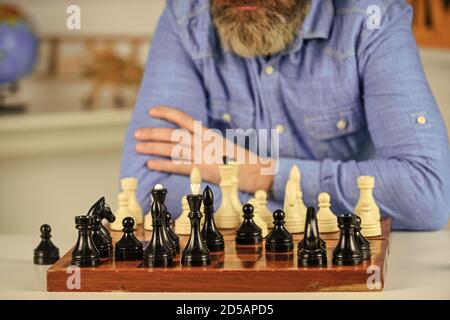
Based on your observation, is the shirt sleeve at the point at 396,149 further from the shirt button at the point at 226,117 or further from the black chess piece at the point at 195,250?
the black chess piece at the point at 195,250

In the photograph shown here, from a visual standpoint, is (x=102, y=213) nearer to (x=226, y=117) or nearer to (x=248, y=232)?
(x=248, y=232)

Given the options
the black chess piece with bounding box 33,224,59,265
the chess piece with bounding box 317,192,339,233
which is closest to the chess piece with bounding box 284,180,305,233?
the chess piece with bounding box 317,192,339,233

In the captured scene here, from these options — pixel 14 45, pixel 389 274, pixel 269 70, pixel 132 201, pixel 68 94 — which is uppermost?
pixel 14 45

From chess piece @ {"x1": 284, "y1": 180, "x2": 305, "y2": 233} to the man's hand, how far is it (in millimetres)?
260

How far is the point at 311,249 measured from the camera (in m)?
1.30

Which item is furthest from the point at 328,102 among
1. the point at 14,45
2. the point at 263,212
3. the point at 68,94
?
the point at 68,94

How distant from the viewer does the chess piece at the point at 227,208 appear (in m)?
1.62

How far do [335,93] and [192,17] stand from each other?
33 centimetres

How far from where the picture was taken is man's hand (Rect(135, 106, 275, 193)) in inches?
73.7

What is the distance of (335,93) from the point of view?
194 centimetres

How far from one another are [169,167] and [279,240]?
1.73 ft

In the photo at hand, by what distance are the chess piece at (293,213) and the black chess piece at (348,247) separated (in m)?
0.24

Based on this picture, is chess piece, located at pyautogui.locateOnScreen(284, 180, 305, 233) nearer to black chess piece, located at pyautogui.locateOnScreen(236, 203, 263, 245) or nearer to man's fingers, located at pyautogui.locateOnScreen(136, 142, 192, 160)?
black chess piece, located at pyautogui.locateOnScreen(236, 203, 263, 245)
